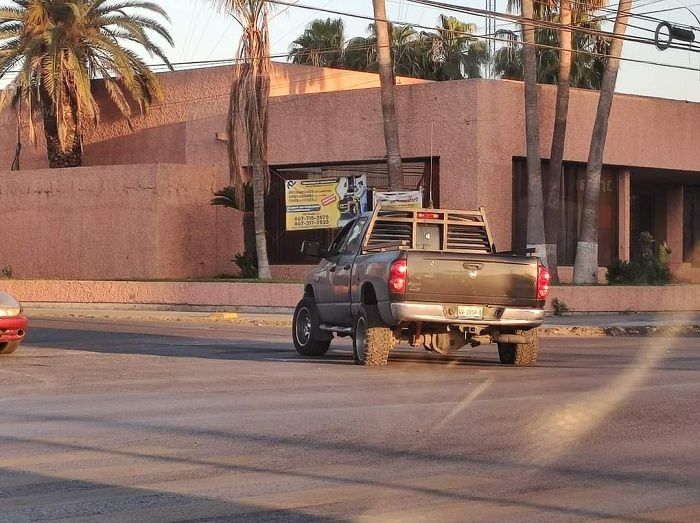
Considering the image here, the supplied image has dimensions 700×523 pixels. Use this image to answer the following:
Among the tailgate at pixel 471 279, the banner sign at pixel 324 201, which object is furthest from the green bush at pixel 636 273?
the tailgate at pixel 471 279

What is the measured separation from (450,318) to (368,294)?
1.34m

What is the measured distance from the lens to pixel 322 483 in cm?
788

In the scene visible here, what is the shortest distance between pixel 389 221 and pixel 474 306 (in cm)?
226

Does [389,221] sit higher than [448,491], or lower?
higher

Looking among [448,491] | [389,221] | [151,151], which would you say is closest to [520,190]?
[151,151]

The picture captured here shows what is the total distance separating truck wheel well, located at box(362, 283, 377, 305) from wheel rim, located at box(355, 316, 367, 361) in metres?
0.24

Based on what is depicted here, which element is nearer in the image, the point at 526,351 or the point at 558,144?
the point at 526,351

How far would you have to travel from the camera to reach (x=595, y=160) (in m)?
32.0

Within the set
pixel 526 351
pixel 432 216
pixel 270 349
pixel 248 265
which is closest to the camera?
pixel 526 351

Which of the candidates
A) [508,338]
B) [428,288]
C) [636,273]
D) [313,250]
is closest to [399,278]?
[428,288]

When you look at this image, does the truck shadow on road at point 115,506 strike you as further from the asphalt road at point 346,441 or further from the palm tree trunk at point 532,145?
the palm tree trunk at point 532,145

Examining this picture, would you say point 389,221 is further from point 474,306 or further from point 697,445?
point 697,445

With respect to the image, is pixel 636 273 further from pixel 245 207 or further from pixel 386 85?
pixel 245 207

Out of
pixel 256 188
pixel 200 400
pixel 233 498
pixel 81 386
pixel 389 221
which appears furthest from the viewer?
pixel 256 188
